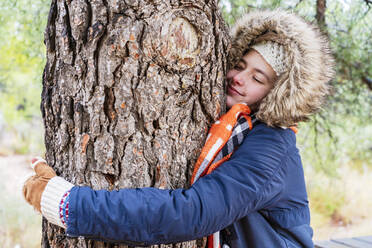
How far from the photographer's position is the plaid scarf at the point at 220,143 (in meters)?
1.50

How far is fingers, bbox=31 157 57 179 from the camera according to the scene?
1.40m

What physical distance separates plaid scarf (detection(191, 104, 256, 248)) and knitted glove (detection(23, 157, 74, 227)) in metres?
0.55

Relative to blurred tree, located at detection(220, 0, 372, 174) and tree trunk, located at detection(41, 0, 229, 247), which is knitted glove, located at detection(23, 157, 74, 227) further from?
blurred tree, located at detection(220, 0, 372, 174)

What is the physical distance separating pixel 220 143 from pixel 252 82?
0.48 metres

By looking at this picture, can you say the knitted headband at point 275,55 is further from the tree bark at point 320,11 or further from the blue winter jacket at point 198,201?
the tree bark at point 320,11

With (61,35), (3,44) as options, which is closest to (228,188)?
(61,35)

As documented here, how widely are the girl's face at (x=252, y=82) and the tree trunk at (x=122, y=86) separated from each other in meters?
0.35

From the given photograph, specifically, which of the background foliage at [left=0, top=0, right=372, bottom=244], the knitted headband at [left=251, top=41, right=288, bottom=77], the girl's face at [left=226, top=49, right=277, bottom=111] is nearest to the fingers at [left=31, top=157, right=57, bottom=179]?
the girl's face at [left=226, top=49, right=277, bottom=111]

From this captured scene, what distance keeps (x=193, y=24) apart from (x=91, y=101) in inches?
21.1

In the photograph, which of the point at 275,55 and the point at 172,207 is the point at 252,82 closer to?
the point at 275,55

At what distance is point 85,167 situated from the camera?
1.45m

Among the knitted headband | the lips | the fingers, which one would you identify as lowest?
the fingers

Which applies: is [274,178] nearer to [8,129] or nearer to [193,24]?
[193,24]

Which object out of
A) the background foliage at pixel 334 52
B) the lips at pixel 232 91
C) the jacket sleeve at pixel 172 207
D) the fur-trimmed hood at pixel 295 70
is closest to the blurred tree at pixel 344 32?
the background foliage at pixel 334 52
